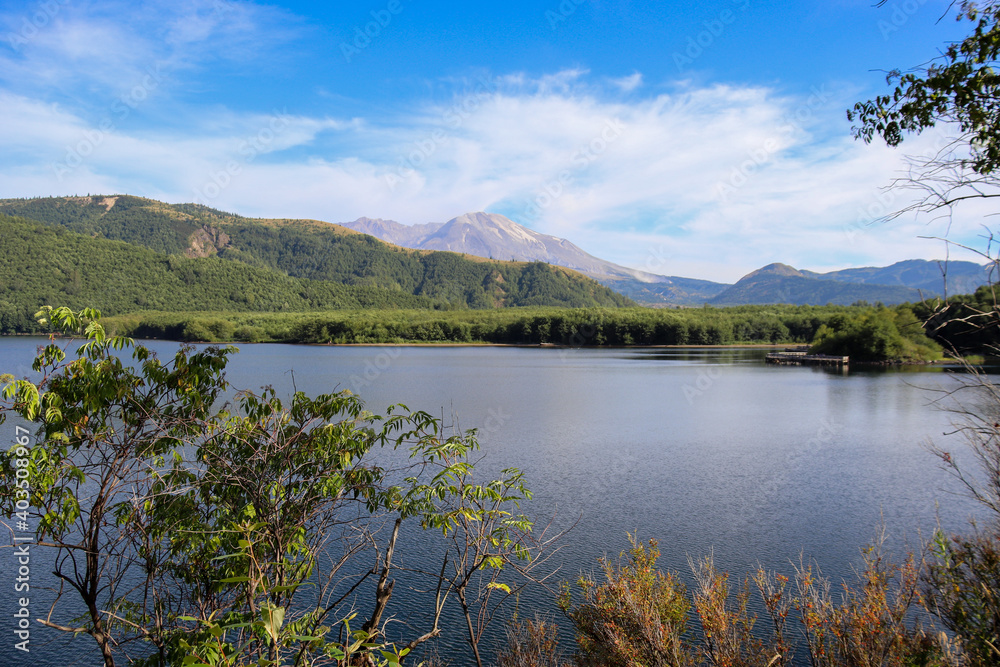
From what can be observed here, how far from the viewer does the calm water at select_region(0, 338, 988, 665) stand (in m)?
11.9

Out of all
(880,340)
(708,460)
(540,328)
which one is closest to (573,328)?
(540,328)

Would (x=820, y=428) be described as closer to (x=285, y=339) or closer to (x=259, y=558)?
(x=259, y=558)

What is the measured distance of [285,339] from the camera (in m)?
101

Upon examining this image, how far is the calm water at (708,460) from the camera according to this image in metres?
11.9

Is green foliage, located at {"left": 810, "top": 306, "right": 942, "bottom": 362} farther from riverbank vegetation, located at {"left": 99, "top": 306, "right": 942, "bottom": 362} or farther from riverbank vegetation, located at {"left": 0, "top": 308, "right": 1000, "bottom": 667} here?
riverbank vegetation, located at {"left": 0, "top": 308, "right": 1000, "bottom": 667}

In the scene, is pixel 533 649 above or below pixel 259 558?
below

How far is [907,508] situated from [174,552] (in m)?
15.9

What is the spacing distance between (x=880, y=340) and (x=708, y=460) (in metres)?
53.2

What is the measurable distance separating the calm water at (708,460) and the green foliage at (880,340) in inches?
801

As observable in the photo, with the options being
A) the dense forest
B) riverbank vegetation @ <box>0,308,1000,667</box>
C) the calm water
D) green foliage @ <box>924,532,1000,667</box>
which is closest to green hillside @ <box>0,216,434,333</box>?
the dense forest

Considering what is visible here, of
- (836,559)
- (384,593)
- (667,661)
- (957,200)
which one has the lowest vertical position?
(836,559)

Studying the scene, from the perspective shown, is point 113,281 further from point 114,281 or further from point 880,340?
point 880,340

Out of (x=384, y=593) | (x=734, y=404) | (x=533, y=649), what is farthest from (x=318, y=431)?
(x=734, y=404)

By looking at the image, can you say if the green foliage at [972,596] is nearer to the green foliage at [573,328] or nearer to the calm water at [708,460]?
the calm water at [708,460]
